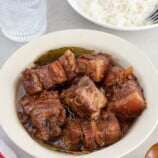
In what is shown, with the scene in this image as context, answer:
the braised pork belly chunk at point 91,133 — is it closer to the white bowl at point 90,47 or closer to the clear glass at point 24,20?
the white bowl at point 90,47

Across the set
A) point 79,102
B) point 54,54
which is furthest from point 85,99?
point 54,54

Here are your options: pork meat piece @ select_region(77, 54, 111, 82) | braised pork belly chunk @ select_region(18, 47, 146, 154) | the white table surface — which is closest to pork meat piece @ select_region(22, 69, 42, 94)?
braised pork belly chunk @ select_region(18, 47, 146, 154)

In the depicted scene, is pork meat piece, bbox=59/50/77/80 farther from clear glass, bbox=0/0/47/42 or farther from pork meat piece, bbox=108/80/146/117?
clear glass, bbox=0/0/47/42

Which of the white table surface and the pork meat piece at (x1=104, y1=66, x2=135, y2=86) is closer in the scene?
the pork meat piece at (x1=104, y1=66, x2=135, y2=86)

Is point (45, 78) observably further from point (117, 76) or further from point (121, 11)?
point (121, 11)

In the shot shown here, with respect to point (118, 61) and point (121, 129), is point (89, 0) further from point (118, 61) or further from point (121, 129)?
point (121, 129)

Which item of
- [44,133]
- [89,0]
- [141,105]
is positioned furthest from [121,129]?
[89,0]

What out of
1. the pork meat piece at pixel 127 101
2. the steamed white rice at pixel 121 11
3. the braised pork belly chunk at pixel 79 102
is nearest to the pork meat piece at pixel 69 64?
the braised pork belly chunk at pixel 79 102
